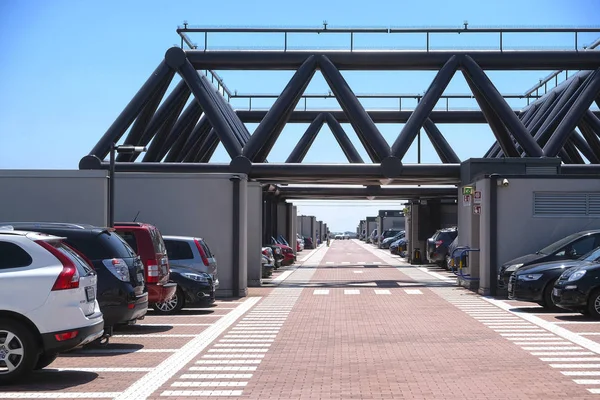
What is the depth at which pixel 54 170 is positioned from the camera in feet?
70.1

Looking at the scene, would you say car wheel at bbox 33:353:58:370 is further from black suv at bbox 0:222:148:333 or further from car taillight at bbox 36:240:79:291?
black suv at bbox 0:222:148:333

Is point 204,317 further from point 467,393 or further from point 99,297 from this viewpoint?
point 467,393

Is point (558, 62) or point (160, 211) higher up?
point (558, 62)

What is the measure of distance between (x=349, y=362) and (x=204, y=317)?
23.6 ft

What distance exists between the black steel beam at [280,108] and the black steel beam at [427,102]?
13.4 feet

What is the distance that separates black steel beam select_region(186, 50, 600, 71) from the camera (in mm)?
33094

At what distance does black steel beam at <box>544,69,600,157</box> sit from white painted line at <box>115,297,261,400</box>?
20.1 metres

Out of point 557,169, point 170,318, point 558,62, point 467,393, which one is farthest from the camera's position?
point 558,62

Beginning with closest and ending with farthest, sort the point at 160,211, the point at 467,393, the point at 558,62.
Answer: the point at 467,393 → the point at 160,211 → the point at 558,62

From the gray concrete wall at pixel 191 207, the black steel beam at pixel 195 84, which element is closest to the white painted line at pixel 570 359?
the gray concrete wall at pixel 191 207

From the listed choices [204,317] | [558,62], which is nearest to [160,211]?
[204,317]

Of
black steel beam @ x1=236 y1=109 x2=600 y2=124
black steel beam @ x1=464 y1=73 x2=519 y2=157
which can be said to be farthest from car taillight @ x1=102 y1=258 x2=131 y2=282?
black steel beam @ x1=236 y1=109 x2=600 y2=124

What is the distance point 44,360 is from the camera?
1039 centimetres

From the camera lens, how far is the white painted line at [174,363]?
9.63 meters
